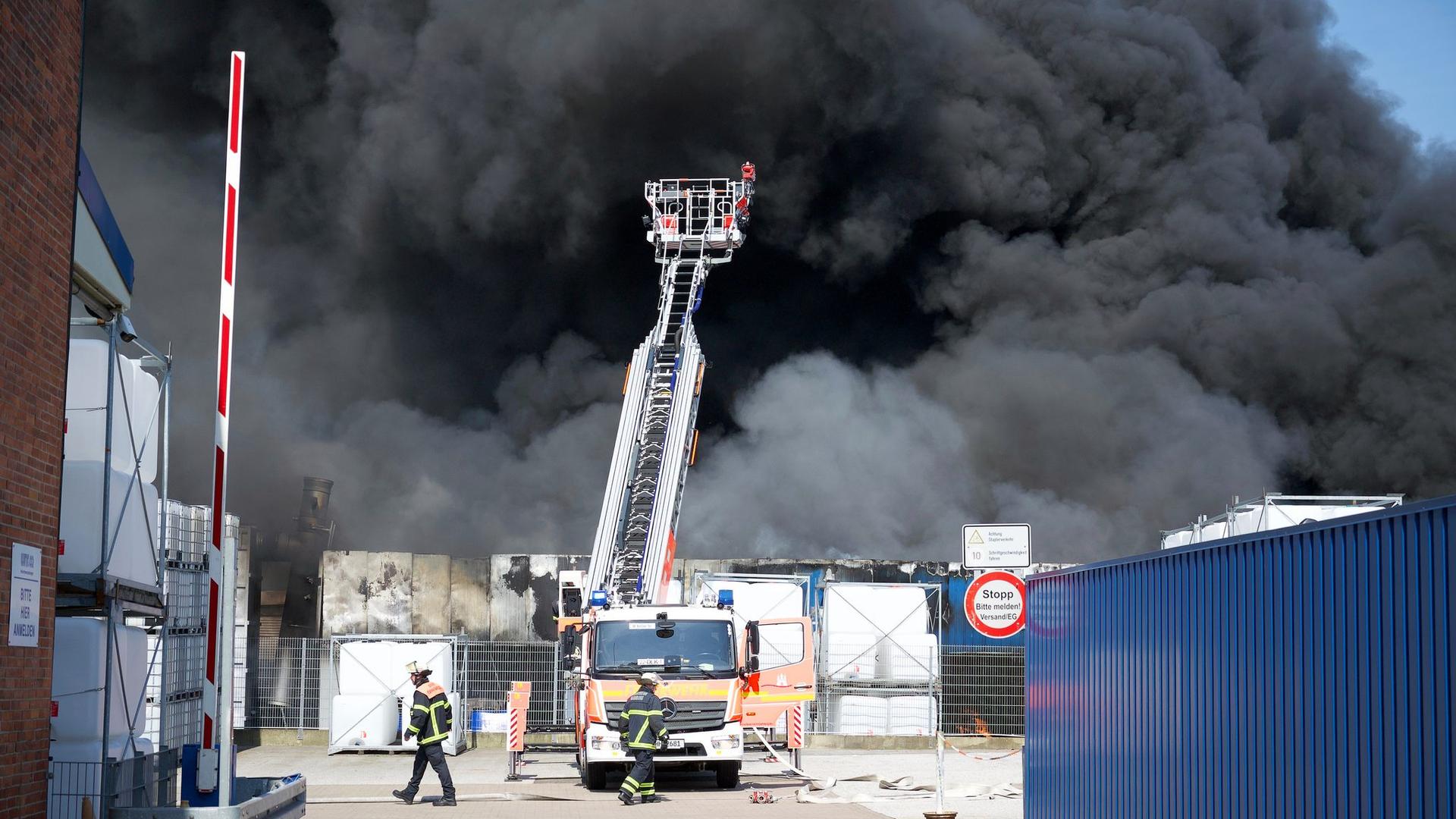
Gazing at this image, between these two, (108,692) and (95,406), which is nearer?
(108,692)

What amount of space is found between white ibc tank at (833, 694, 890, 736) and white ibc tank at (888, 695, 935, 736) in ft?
0.34

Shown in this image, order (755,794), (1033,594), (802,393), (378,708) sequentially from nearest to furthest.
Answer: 1. (1033,594)
2. (755,794)
3. (378,708)
4. (802,393)

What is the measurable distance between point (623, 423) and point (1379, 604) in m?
14.8

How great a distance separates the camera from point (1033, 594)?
1152 cm

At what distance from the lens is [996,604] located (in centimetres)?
1102

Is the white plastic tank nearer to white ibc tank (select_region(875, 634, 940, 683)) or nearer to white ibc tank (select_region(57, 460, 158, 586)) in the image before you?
white ibc tank (select_region(875, 634, 940, 683))

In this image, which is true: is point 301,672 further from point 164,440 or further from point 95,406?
point 95,406

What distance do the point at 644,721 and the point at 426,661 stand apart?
6.87 m

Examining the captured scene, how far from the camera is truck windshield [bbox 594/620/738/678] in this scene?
1576cm

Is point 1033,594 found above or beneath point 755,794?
above

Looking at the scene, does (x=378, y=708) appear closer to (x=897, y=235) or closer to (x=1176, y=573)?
(x=1176, y=573)

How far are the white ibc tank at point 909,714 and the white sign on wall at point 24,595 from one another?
16.5 meters

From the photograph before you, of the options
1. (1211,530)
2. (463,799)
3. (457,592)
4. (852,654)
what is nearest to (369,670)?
(457,592)

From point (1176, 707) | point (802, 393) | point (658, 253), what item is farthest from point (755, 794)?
point (802, 393)
